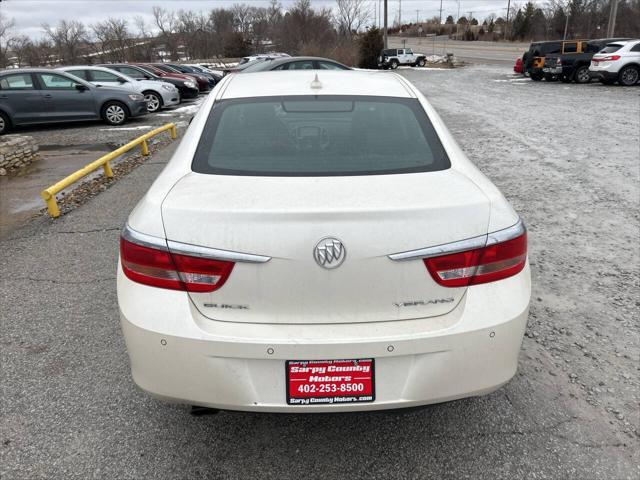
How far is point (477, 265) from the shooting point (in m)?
1.91

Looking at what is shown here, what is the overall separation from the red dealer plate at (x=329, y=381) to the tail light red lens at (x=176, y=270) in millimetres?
439

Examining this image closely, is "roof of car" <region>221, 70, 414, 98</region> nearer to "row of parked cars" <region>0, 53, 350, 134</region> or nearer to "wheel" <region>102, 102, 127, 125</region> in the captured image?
"row of parked cars" <region>0, 53, 350, 134</region>

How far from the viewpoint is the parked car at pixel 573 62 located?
21312 millimetres

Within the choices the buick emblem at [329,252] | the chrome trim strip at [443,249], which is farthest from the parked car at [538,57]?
the buick emblem at [329,252]

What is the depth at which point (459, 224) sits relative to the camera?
187cm

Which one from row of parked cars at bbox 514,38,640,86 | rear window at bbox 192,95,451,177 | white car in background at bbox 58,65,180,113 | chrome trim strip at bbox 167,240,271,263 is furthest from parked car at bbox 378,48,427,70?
chrome trim strip at bbox 167,240,271,263

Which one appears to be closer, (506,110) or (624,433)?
(624,433)

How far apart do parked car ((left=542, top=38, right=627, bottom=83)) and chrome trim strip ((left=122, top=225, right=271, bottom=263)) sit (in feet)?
78.6

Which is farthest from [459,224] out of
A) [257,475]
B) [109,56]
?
[109,56]

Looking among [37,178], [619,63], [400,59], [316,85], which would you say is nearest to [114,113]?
[37,178]

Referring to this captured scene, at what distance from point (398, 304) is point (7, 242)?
4.99 metres

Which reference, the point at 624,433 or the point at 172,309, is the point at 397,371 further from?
the point at 624,433

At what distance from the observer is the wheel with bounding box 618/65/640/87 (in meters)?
18.8

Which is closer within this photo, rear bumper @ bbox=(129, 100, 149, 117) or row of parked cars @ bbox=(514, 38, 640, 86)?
rear bumper @ bbox=(129, 100, 149, 117)
